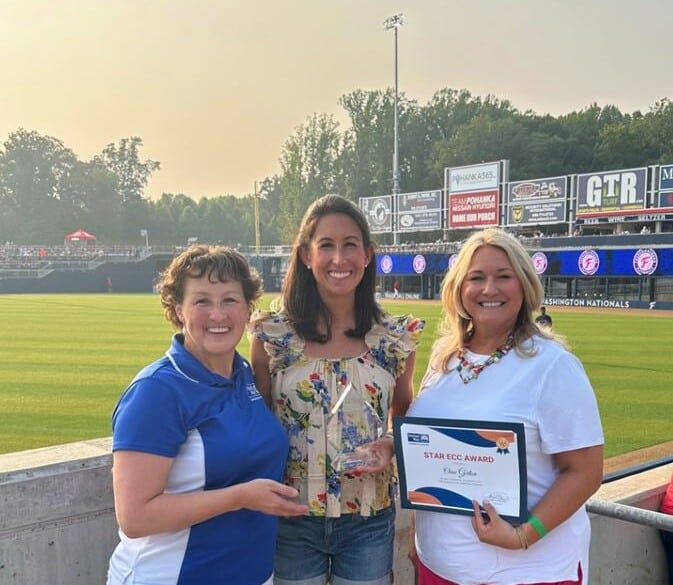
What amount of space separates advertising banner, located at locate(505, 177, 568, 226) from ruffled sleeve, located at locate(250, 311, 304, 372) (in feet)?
142

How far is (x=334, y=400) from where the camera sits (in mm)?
2443

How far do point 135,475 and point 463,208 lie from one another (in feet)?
158

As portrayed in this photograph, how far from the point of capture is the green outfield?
25.8 feet

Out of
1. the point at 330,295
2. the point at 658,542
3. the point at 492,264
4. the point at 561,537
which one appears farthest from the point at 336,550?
the point at 658,542

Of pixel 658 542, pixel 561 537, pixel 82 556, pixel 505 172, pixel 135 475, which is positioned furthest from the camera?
pixel 505 172

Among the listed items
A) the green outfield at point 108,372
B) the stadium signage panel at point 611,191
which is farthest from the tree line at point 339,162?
the green outfield at point 108,372

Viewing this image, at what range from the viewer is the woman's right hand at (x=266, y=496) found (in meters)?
1.98

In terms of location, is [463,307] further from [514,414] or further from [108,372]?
[108,372]

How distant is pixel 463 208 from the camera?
48344mm

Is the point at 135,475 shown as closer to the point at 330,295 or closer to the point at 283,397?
the point at 283,397

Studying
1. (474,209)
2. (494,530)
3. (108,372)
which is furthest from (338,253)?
(474,209)

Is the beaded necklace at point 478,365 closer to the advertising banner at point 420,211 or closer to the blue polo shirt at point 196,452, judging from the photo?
the blue polo shirt at point 196,452

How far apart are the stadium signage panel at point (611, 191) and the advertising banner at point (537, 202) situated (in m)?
1.23

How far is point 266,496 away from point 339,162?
8694 centimetres
